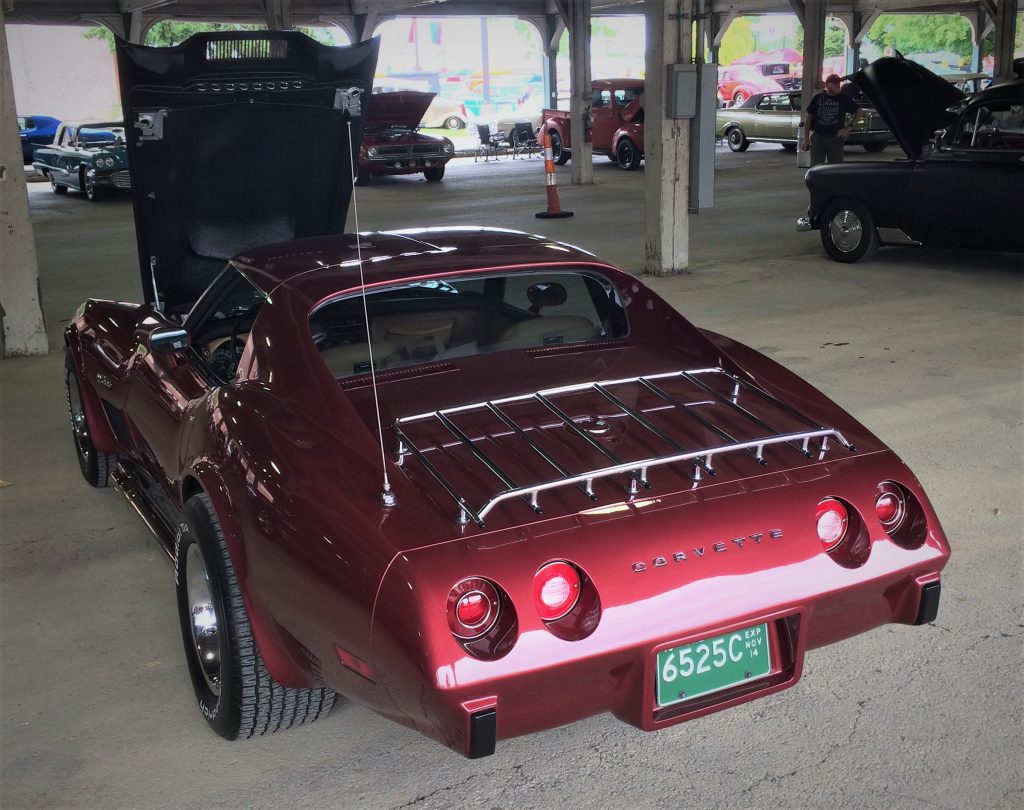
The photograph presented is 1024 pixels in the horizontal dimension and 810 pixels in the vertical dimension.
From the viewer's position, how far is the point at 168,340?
3312mm

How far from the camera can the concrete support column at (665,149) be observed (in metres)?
9.45

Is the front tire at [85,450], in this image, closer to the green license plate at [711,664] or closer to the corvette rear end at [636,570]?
the corvette rear end at [636,570]

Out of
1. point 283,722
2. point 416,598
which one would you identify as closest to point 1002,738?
point 416,598

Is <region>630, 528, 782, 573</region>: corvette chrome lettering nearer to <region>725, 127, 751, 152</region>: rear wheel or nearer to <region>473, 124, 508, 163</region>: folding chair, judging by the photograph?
<region>473, 124, 508, 163</region>: folding chair

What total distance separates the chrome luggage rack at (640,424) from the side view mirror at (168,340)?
95cm

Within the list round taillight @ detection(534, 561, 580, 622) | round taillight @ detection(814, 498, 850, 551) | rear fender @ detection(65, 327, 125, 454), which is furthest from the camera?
rear fender @ detection(65, 327, 125, 454)

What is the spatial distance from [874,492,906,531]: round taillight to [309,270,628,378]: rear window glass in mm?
1146

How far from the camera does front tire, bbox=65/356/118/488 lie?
186 inches

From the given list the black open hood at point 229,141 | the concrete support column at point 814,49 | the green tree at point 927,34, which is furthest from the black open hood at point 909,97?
the green tree at point 927,34

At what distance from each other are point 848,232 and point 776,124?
49.1ft

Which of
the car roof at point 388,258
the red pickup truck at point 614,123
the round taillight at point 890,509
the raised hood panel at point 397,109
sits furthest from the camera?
the red pickup truck at point 614,123

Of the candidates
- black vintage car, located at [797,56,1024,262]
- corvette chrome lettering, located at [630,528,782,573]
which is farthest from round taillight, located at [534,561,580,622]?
black vintage car, located at [797,56,1024,262]

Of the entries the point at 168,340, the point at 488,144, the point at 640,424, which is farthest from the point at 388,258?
the point at 488,144

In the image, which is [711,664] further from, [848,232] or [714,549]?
[848,232]
